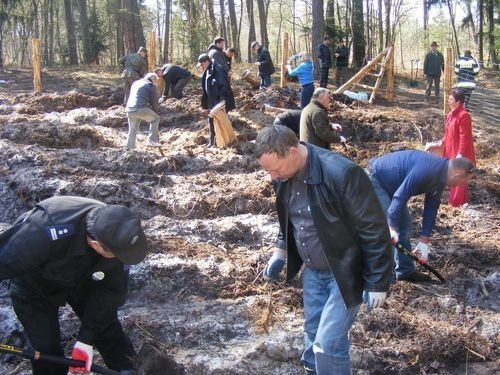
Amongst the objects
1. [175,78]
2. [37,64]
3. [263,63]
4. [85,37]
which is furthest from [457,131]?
[85,37]

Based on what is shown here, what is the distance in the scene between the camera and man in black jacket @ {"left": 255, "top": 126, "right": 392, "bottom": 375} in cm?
266

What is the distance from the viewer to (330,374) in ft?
9.39

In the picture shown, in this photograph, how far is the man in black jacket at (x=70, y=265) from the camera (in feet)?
8.93

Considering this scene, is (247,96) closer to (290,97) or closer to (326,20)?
(290,97)

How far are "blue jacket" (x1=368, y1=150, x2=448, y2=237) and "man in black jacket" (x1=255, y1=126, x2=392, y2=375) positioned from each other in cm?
150

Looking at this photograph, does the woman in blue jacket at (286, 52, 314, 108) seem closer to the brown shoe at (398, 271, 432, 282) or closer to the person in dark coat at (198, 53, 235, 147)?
the person in dark coat at (198, 53, 235, 147)

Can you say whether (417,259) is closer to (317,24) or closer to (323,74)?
(323,74)

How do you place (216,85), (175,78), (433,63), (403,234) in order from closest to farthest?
(403,234), (216,85), (175,78), (433,63)

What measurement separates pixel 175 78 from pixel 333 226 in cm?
1117

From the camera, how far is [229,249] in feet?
19.6

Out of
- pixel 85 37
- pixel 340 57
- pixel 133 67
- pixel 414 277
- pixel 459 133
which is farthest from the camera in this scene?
pixel 85 37

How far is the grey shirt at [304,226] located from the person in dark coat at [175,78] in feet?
34.8

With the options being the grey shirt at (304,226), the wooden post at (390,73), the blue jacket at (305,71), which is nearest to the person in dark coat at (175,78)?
the blue jacket at (305,71)

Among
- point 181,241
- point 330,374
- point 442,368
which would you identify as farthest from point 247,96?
point 330,374
